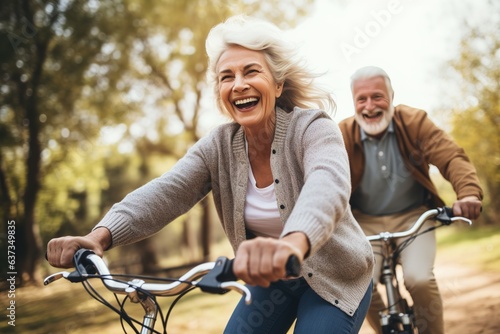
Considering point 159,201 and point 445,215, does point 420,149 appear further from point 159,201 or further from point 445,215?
point 159,201

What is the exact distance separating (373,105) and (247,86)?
1.51 meters

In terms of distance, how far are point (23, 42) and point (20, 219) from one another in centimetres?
345

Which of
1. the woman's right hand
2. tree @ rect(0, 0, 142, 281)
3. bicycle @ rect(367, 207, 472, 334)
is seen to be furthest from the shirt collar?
tree @ rect(0, 0, 142, 281)

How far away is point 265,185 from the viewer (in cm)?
195

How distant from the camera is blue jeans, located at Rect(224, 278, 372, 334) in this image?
176cm

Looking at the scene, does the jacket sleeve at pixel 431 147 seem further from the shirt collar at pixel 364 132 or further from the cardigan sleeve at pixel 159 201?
the cardigan sleeve at pixel 159 201

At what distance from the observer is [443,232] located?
736 inches

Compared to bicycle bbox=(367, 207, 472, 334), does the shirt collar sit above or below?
above

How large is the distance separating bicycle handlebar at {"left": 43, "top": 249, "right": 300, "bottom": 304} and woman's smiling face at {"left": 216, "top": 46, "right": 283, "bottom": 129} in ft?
2.33

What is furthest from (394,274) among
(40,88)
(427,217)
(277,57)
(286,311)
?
(40,88)

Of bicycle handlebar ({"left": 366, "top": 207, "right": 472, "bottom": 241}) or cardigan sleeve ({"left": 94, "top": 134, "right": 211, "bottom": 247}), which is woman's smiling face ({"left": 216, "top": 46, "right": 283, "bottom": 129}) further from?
bicycle handlebar ({"left": 366, "top": 207, "right": 472, "bottom": 241})

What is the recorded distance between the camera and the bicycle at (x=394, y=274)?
264 cm

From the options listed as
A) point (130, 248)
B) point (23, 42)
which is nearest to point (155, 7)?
point (23, 42)

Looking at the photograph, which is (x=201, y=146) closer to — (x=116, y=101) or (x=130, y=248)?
(x=116, y=101)
